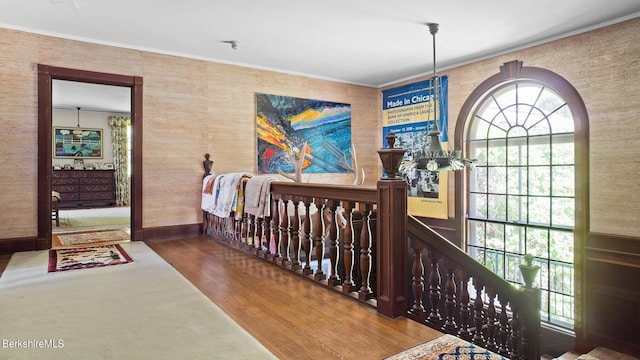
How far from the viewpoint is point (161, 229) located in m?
5.06

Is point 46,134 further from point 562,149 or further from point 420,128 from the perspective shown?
point 562,149

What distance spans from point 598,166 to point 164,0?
505 cm

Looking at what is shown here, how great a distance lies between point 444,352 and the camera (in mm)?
1944

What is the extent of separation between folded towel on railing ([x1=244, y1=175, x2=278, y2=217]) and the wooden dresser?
8.62 metres

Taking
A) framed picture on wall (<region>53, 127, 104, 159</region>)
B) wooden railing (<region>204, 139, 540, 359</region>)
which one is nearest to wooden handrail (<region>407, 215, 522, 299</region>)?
wooden railing (<region>204, 139, 540, 359</region>)

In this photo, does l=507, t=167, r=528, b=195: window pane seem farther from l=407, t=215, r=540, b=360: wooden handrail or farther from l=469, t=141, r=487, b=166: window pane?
l=407, t=215, r=540, b=360: wooden handrail

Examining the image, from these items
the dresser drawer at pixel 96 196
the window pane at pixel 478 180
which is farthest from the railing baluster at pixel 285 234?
the dresser drawer at pixel 96 196

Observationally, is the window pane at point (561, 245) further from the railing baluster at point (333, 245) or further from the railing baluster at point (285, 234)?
the railing baluster at point (285, 234)

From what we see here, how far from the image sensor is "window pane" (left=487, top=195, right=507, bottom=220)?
5.47 metres

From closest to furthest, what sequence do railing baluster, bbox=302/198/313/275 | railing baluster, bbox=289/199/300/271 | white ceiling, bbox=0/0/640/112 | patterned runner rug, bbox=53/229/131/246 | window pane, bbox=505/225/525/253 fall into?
railing baluster, bbox=302/198/313/275 < railing baluster, bbox=289/199/300/271 < white ceiling, bbox=0/0/640/112 < patterned runner rug, bbox=53/229/131/246 < window pane, bbox=505/225/525/253

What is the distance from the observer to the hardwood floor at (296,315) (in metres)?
2.00

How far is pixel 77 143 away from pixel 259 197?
31.5 feet

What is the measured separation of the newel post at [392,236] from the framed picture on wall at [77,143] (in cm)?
1112

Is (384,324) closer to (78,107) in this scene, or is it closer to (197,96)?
(197,96)
